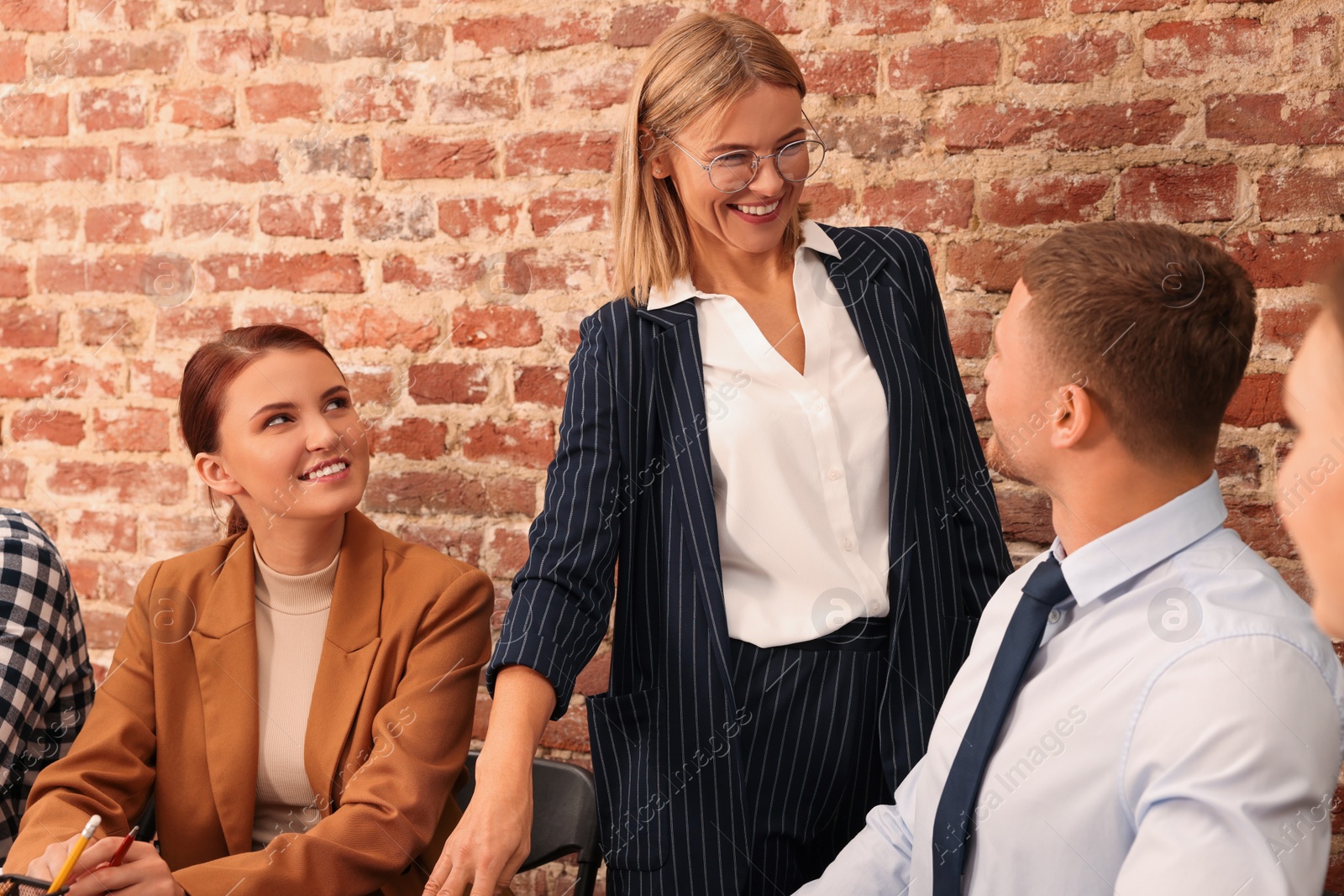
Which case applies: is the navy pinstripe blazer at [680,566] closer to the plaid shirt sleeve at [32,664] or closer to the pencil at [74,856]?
the pencil at [74,856]

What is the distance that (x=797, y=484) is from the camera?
4.80 ft

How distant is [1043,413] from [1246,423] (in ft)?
2.72

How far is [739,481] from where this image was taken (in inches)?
57.7

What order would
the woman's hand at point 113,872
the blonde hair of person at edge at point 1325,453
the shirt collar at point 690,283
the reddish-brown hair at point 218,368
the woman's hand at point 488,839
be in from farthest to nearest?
the reddish-brown hair at point 218,368
the shirt collar at point 690,283
the woman's hand at point 113,872
the woman's hand at point 488,839
the blonde hair of person at edge at point 1325,453

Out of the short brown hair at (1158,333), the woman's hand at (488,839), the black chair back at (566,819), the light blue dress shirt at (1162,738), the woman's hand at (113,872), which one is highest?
the short brown hair at (1158,333)

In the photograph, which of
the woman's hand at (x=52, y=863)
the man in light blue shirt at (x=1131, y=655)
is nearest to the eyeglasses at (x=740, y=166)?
the man in light blue shirt at (x=1131, y=655)

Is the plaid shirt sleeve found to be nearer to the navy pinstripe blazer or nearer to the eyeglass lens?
the navy pinstripe blazer

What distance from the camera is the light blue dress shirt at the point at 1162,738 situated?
870mm

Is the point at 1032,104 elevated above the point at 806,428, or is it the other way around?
the point at 1032,104

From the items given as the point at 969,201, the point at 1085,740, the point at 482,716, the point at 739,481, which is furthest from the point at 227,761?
the point at 969,201

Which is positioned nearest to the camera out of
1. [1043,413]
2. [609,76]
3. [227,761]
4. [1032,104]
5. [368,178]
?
[1043,413]

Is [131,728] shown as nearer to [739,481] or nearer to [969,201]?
[739,481]

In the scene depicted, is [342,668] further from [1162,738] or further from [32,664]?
[1162,738]

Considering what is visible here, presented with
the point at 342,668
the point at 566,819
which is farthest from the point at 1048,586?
the point at 342,668
